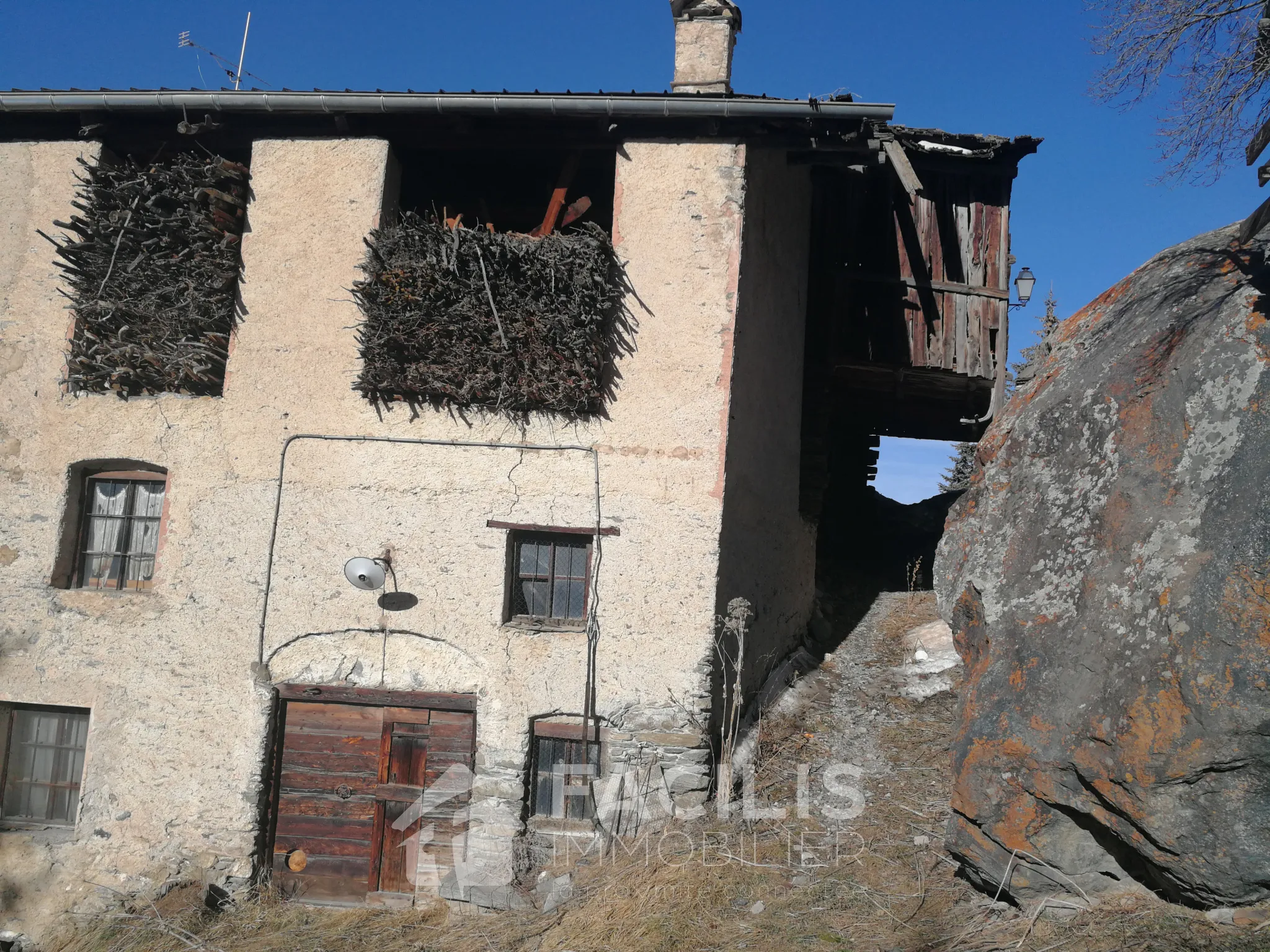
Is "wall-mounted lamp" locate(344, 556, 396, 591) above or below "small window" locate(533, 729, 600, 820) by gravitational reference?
above

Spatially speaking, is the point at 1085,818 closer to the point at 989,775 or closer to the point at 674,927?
the point at 989,775

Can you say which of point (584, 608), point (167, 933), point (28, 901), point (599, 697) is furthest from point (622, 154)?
point (28, 901)

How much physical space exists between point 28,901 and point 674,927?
554cm

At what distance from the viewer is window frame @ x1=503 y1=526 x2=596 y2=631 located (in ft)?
24.2

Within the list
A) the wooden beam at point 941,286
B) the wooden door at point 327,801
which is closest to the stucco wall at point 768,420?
the wooden beam at point 941,286

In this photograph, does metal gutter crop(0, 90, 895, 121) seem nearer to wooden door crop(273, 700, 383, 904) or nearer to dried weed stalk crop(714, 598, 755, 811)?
dried weed stalk crop(714, 598, 755, 811)

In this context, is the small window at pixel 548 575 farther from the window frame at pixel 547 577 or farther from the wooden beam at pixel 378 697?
the wooden beam at pixel 378 697

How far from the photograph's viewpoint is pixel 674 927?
5770 millimetres

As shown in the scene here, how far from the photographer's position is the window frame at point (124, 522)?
7.86m

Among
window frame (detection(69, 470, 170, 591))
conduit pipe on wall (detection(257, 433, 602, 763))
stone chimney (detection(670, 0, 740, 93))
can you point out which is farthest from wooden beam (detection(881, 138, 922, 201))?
window frame (detection(69, 470, 170, 591))

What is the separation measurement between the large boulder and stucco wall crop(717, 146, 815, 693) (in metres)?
2.21

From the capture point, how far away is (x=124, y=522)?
791 cm

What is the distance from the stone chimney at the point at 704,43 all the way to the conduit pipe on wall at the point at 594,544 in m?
3.76

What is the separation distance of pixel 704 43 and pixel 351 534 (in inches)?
221
